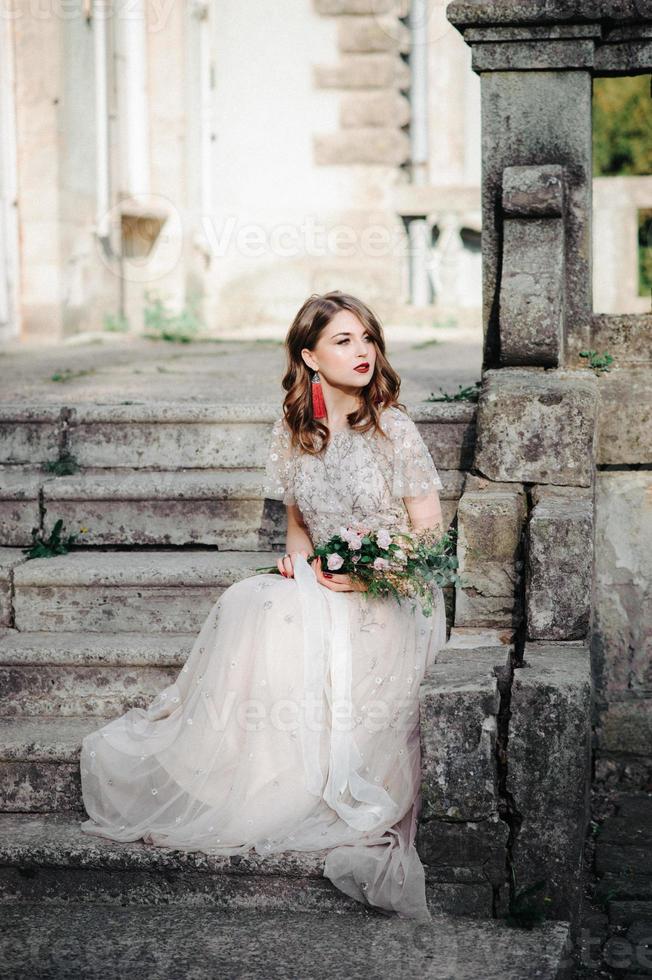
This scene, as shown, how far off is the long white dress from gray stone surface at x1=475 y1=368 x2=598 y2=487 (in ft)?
2.11

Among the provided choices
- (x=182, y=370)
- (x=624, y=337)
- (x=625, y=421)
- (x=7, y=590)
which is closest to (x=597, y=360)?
(x=624, y=337)

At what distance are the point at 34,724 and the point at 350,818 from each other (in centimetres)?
123

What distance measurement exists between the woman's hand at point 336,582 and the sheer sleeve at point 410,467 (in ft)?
1.28

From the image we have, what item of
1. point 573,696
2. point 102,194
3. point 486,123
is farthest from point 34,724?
point 102,194

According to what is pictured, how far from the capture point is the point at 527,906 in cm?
357

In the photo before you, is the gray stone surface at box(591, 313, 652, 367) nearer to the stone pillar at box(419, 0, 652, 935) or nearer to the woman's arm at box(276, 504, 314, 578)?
the stone pillar at box(419, 0, 652, 935)

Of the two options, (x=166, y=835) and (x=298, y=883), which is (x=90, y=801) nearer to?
(x=166, y=835)

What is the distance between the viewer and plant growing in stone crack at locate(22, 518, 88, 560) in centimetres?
492

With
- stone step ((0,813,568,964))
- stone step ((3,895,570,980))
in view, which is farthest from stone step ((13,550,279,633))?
stone step ((3,895,570,980))

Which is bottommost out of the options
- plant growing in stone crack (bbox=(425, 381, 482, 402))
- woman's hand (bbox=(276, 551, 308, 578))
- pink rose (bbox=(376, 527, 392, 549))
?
woman's hand (bbox=(276, 551, 308, 578))

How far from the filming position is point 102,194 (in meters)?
11.6

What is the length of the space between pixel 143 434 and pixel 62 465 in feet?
1.14

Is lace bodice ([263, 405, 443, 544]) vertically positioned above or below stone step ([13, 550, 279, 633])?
above

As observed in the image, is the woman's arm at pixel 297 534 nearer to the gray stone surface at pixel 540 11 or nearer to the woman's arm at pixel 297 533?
the woman's arm at pixel 297 533
